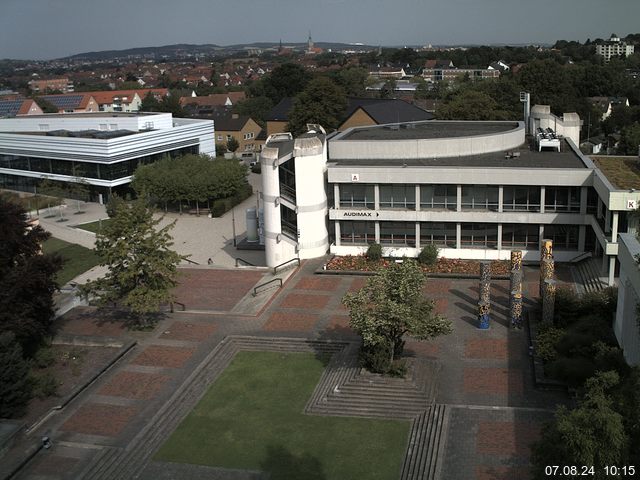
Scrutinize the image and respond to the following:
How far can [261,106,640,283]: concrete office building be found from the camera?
37000 millimetres

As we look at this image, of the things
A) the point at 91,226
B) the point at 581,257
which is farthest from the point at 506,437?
the point at 91,226

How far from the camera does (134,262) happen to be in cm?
2933

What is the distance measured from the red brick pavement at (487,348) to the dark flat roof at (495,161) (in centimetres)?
1261

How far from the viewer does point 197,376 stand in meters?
26.4

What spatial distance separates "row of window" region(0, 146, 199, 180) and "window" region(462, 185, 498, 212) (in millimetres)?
34718

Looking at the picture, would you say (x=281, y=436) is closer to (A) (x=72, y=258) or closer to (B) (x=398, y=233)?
(B) (x=398, y=233)

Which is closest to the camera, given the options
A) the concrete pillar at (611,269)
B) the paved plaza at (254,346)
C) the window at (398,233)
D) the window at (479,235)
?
the paved plaza at (254,346)

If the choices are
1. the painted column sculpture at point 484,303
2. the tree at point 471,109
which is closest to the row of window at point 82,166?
the tree at point 471,109

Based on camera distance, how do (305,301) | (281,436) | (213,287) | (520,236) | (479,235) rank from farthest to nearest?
1. (479,235)
2. (520,236)
3. (213,287)
4. (305,301)
5. (281,436)

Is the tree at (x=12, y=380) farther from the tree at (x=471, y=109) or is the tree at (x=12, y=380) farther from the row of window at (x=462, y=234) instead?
the tree at (x=471, y=109)

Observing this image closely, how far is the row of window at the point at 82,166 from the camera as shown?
6375 cm

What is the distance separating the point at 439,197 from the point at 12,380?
23425 mm

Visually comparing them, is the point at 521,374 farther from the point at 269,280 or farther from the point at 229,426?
the point at 269,280

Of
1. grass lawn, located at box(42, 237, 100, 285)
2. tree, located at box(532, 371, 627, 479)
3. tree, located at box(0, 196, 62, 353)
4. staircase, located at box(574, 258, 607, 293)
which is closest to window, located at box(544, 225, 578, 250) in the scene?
staircase, located at box(574, 258, 607, 293)
